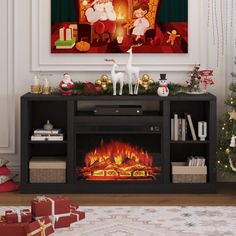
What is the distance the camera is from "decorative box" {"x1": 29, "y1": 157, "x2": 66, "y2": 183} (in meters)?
5.58

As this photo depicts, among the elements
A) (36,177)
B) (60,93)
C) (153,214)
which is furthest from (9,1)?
(153,214)

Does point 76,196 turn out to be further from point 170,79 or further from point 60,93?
point 170,79

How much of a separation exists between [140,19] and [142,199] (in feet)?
5.44

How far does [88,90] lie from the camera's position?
18.2ft

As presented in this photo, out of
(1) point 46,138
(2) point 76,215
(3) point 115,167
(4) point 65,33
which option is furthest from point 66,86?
(2) point 76,215

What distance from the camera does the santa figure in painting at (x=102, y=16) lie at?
5863 millimetres

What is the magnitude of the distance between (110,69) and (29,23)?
85 centimetres

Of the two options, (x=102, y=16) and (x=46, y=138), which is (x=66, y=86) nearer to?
(x=46, y=138)

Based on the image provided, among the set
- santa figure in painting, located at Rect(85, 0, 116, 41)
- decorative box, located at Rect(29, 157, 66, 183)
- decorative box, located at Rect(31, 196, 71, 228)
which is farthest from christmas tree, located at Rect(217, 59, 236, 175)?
decorative box, located at Rect(31, 196, 71, 228)

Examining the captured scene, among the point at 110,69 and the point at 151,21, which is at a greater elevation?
the point at 151,21

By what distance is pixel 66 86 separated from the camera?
556 centimetres

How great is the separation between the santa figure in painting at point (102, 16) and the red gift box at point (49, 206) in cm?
206

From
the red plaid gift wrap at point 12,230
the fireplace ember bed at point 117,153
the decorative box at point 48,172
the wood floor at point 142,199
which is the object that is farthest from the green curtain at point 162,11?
the red plaid gift wrap at point 12,230

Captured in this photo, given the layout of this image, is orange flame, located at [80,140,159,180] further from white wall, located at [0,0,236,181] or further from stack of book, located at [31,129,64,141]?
white wall, located at [0,0,236,181]
